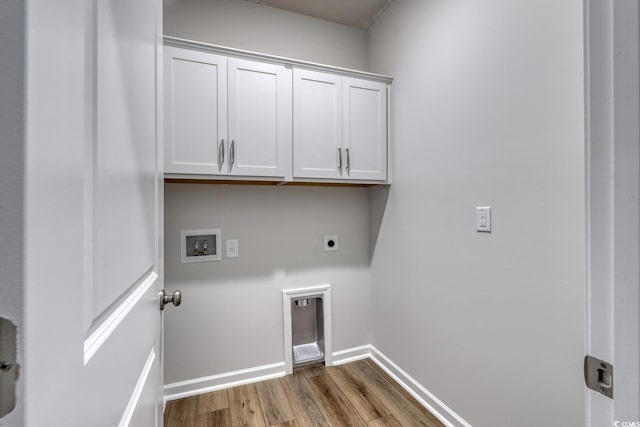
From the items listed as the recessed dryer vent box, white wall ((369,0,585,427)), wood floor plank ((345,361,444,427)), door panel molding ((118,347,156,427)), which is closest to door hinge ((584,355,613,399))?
white wall ((369,0,585,427))

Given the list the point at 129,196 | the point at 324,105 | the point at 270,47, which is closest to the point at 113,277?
the point at 129,196

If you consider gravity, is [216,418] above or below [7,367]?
below

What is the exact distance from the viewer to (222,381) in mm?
1878

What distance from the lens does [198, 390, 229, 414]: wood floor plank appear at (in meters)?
1.69

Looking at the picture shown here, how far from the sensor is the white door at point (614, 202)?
426mm

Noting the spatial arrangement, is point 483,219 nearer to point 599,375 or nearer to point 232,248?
point 599,375

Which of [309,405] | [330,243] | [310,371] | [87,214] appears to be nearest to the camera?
[87,214]

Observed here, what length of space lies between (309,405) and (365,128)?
5.95 feet

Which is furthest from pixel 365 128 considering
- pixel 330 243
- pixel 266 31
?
pixel 266 31

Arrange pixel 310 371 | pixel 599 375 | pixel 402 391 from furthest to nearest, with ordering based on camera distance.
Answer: pixel 310 371, pixel 402 391, pixel 599 375

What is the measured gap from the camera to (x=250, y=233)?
1.98 m

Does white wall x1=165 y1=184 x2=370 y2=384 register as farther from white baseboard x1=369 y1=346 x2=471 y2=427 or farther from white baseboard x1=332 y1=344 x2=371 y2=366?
white baseboard x1=369 y1=346 x2=471 y2=427

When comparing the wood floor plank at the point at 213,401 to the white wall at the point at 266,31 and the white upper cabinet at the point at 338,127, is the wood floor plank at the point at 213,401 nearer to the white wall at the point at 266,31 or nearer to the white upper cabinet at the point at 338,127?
the white upper cabinet at the point at 338,127

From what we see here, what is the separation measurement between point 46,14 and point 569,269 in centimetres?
146
